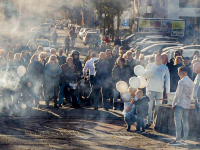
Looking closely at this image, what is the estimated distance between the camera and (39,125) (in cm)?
1070

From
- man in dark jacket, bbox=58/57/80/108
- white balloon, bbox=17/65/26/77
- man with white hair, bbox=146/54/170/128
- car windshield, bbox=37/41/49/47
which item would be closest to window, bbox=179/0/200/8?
car windshield, bbox=37/41/49/47

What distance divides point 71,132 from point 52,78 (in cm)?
341

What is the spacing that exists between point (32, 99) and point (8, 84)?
78 cm

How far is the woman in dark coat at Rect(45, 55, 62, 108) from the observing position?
513 inches

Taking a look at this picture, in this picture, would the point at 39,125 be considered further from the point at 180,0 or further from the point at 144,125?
the point at 180,0

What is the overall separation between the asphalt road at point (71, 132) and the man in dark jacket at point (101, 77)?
44 centimetres

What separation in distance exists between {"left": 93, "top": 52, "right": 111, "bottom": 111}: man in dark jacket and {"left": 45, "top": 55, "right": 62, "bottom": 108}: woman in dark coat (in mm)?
1107

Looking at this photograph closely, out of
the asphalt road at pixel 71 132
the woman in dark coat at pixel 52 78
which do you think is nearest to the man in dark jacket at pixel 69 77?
the woman in dark coat at pixel 52 78

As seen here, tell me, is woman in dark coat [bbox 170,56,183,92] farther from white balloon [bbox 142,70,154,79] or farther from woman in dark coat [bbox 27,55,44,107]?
woman in dark coat [bbox 27,55,44,107]

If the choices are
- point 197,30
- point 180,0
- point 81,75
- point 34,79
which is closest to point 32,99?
point 34,79

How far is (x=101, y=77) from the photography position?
41.7ft

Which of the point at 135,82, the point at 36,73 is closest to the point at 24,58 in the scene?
the point at 36,73

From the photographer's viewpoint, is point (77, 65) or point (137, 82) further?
point (77, 65)

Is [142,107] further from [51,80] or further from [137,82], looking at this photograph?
[51,80]
